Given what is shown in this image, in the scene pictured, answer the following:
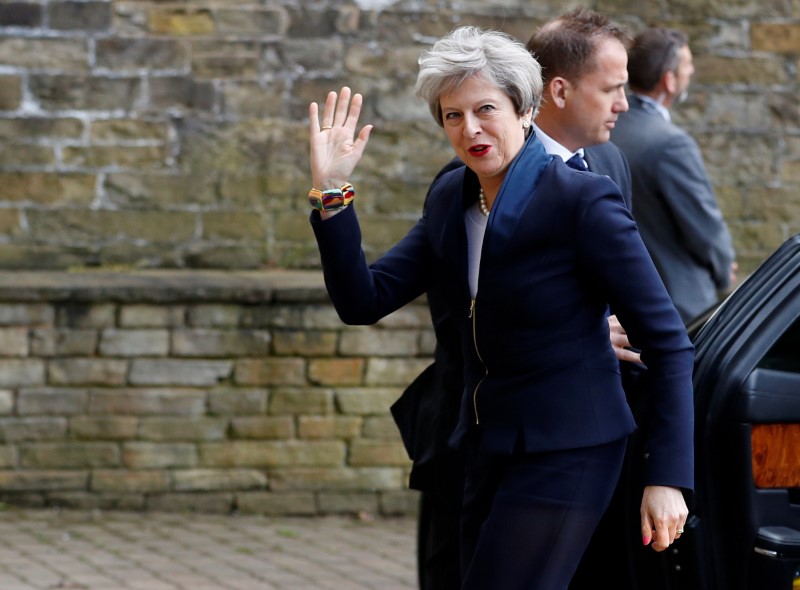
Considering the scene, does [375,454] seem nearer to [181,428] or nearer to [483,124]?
[181,428]

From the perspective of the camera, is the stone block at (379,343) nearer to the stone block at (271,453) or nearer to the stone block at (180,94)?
the stone block at (271,453)

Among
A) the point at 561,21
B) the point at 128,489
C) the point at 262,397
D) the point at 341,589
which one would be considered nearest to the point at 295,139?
the point at 262,397

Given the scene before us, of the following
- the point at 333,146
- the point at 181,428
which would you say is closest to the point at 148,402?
the point at 181,428

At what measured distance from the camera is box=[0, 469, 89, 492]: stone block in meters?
6.77

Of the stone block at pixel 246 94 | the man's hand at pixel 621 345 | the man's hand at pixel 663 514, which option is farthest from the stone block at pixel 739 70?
the man's hand at pixel 663 514

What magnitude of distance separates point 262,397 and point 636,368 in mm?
3704

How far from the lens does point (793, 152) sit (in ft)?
25.4

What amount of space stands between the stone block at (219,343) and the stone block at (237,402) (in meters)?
0.18

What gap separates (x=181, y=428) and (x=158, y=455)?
17 cm

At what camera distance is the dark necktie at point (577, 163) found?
3.47m

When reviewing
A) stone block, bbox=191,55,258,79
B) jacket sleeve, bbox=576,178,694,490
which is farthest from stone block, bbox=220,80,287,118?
jacket sleeve, bbox=576,178,694,490

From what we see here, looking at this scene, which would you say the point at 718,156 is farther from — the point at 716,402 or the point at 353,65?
the point at 716,402

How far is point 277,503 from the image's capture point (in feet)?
A: 22.8

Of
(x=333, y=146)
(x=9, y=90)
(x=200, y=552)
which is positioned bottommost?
(x=200, y=552)
